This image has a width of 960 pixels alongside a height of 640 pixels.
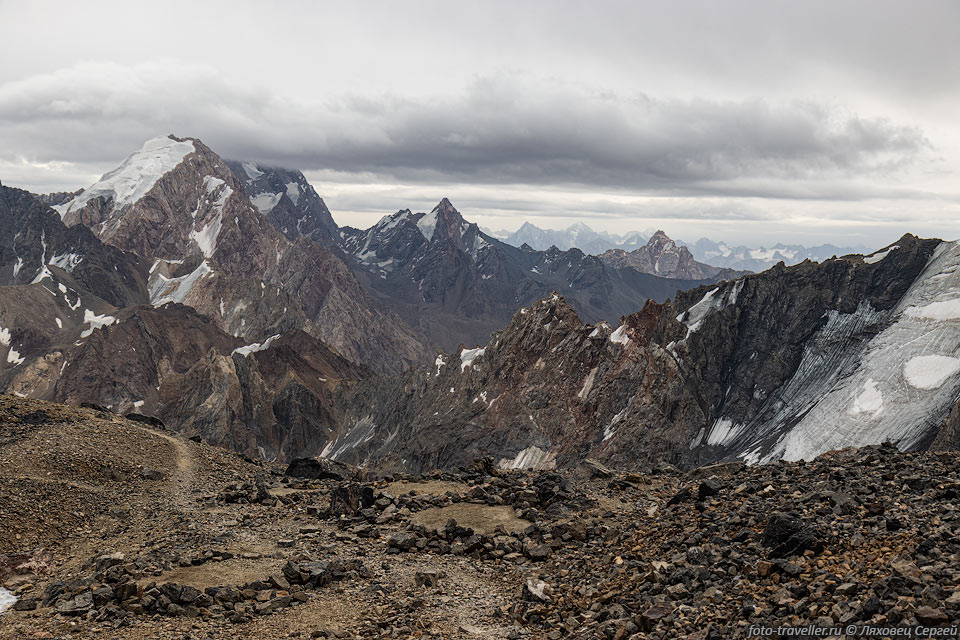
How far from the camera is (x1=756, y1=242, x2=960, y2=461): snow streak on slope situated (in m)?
92.9

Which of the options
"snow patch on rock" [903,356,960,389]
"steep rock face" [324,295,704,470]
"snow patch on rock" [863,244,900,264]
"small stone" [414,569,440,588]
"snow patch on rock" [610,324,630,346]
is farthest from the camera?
"snow patch on rock" [610,324,630,346]

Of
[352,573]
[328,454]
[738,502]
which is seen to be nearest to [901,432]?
[738,502]

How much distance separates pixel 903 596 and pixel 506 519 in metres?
15.9

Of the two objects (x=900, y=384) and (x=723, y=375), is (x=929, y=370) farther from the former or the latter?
(x=723, y=375)

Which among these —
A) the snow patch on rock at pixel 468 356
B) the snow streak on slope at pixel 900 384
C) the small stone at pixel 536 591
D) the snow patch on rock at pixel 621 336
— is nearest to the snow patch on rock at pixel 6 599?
the small stone at pixel 536 591

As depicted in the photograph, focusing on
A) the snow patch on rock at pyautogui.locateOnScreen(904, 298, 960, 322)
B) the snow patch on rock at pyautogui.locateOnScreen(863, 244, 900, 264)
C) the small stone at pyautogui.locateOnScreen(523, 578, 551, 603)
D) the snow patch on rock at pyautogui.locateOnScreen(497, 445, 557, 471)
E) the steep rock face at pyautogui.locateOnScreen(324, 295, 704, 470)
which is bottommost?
the snow patch on rock at pyautogui.locateOnScreen(497, 445, 557, 471)

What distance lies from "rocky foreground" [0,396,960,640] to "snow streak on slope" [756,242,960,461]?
248 ft

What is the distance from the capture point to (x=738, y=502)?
22938mm

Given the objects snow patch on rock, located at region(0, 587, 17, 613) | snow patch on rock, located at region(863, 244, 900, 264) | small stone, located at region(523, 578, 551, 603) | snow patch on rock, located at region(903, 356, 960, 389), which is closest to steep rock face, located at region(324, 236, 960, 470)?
snow patch on rock, located at region(903, 356, 960, 389)

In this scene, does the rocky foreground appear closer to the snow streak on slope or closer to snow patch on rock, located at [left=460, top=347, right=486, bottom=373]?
the snow streak on slope

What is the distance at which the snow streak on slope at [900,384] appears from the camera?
9288cm

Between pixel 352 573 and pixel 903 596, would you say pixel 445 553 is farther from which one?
pixel 903 596

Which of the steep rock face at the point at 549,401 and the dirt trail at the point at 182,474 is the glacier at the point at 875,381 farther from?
the dirt trail at the point at 182,474

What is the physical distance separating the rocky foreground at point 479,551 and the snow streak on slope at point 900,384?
7574cm
